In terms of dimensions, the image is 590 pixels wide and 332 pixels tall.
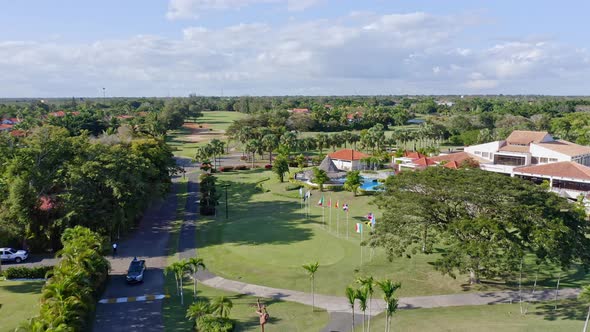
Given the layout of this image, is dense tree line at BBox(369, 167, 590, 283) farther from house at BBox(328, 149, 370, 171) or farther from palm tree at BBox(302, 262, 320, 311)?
house at BBox(328, 149, 370, 171)

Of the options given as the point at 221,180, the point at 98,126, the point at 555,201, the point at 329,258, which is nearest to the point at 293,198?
the point at 221,180

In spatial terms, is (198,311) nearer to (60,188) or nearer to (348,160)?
(60,188)

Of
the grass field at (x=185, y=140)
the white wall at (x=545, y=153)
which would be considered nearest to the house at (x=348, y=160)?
the white wall at (x=545, y=153)

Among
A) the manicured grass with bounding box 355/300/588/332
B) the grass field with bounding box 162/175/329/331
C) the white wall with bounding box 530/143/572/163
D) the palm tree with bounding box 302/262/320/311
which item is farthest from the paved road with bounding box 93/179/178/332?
the white wall with bounding box 530/143/572/163

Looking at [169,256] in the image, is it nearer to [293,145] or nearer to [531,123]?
[293,145]

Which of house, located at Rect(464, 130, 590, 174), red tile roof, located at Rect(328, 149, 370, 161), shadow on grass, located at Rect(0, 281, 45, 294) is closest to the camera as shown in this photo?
shadow on grass, located at Rect(0, 281, 45, 294)

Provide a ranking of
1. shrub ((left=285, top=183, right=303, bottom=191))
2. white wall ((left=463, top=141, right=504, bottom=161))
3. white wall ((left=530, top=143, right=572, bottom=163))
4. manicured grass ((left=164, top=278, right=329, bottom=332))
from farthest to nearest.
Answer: white wall ((left=463, top=141, right=504, bottom=161)), white wall ((left=530, top=143, right=572, bottom=163)), shrub ((left=285, top=183, right=303, bottom=191)), manicured grass ((left=164, top=278, right=329, bottom=332))
